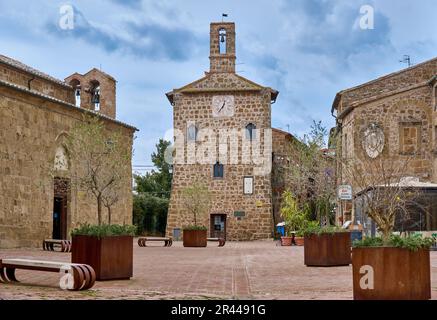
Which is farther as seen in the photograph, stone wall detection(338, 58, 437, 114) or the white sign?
the white sign

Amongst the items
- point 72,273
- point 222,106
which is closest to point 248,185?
point 222,106

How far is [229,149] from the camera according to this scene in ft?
127

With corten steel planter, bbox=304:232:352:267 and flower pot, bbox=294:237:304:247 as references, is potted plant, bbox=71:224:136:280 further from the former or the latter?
flower pot, bbox=294:237:304:247

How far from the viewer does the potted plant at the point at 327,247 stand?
15047 millimetres

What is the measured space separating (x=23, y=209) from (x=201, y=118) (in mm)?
16522

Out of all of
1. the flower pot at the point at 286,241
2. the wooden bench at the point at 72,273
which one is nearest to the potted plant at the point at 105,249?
the wooden bench at the point at 72,273

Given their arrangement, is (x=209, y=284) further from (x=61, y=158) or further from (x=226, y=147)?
(x=226, y=147)

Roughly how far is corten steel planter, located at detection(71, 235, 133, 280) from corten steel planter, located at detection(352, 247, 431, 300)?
4560 mm

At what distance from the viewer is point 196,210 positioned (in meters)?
33.8

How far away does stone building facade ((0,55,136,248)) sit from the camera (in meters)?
23.5

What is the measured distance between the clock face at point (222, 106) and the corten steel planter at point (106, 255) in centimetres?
2787

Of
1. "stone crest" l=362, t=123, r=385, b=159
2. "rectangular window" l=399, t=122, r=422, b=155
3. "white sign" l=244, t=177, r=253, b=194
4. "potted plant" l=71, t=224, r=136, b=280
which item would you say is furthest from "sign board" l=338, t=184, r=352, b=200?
"white sign" l=244, t=177, r=253, b=194

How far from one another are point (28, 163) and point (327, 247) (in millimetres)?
13615
